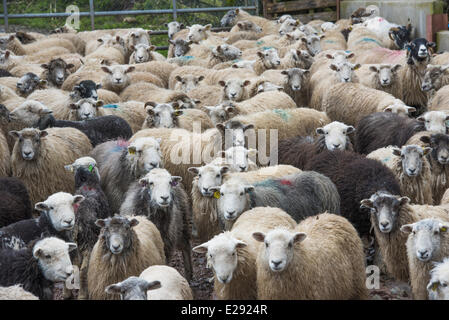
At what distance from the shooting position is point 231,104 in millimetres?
9664

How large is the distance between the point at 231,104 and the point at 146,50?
498 centimetres

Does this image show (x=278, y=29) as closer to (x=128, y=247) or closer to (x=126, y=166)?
(x=126, y=166)

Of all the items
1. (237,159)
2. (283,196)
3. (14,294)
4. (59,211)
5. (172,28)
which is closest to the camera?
(14,294)

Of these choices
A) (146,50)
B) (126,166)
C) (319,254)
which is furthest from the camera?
(146,50)

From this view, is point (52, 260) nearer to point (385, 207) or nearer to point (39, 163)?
point (39, 163)

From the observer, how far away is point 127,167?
7.80 metres

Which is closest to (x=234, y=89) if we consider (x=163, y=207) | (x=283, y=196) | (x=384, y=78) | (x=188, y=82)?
(x=188, y=82)

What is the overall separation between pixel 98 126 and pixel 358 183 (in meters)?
3.65

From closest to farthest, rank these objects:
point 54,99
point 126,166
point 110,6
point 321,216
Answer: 1. point 321,216
2. point 126,166
3. point 54,99
4. point 110,6

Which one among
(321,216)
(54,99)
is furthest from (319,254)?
(54,99)

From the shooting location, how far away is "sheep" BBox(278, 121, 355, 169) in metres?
8.29

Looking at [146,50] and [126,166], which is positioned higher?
[146,50]

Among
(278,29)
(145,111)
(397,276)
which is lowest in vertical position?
(397,276)

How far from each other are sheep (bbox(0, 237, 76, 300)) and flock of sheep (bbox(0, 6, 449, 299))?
0.01 meters
